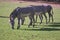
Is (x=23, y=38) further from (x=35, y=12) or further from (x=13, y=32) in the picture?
(x=35, y=12)

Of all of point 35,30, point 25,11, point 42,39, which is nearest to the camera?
point 42,39

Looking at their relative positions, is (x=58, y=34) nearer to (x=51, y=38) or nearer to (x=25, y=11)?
(x=51, y=38)

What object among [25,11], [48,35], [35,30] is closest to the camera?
[48,35]

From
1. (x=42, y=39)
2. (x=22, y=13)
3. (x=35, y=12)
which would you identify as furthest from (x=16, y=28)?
(x=42, y=39)

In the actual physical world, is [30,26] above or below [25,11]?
below

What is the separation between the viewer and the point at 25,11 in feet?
51.7

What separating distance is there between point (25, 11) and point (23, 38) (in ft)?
11.2

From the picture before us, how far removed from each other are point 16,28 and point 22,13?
1.04m

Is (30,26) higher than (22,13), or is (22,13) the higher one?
(22,13)

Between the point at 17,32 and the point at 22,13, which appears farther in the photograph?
the point at 22,13

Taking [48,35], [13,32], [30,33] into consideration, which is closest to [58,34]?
[48,35]

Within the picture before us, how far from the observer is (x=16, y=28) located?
50.1 ft

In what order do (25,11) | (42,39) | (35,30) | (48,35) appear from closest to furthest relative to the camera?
1. (42,39)
2. (48,35)
3. (35,30)
4. (25,11)

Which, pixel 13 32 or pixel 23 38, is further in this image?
pixel 13 32
